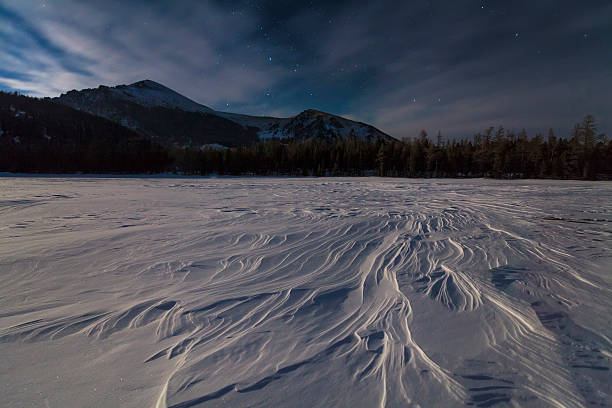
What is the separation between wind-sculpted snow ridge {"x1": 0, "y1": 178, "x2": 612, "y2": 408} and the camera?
1388mm

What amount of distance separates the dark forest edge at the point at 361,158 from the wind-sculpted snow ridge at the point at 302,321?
43319 mm

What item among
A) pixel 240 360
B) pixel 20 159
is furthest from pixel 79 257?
pixel 20 159

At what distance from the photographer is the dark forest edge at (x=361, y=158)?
34.1m

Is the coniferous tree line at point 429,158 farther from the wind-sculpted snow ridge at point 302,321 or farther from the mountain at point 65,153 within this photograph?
the wind-sculpted snow ridge at point 302,321

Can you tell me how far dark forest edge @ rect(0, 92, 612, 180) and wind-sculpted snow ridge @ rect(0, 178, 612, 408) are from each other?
43319 mm

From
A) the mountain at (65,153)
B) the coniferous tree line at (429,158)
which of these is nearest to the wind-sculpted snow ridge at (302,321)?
the coniferous tree line at (429,158)

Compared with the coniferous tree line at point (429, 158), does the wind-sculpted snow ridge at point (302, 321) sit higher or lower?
lower

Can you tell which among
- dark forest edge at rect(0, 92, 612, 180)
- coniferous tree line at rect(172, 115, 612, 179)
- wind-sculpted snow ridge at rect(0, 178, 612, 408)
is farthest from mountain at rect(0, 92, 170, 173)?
wind-sculpted snow ridge at rect(0, 178, 612, 408)

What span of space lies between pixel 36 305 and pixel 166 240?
192 cm

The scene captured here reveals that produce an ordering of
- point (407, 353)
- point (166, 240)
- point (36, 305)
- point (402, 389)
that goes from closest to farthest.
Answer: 1. point (402, 389)
2. point (407, 353)
3. point (36, 305)
4. point (166, 240)

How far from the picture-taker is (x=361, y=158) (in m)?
46.7

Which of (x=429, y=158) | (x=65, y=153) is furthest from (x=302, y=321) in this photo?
(x=65, y=153)

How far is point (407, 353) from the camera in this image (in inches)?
65.6

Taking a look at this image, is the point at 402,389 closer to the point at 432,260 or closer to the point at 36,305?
the point at 432,260
